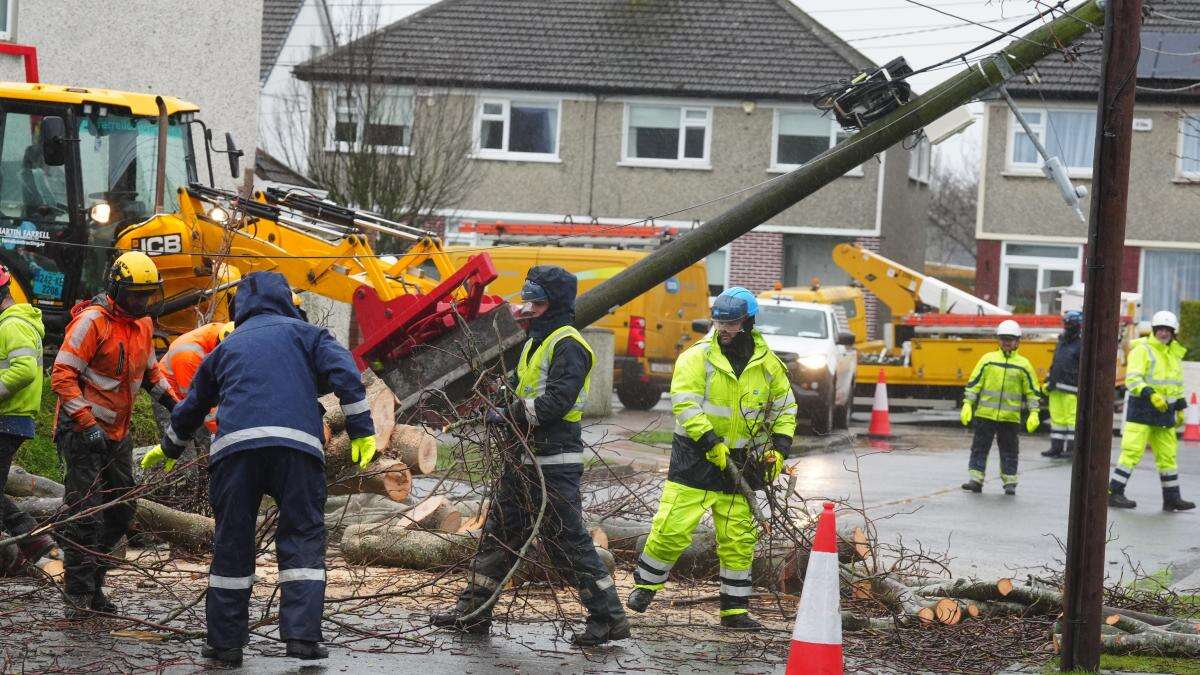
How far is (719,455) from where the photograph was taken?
7516 millimetres

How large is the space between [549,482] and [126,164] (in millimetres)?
7880

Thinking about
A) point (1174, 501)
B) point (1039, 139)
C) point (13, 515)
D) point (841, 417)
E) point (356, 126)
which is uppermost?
point (1039, 139)

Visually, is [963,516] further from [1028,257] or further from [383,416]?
[1028,257]

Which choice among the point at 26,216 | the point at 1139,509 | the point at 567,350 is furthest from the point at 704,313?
the point at 567,350

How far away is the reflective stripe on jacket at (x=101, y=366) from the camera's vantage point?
717 centimetres

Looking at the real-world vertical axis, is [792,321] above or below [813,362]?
above

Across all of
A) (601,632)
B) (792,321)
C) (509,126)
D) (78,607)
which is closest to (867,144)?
(601,632)

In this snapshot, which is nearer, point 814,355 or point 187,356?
point 187,356

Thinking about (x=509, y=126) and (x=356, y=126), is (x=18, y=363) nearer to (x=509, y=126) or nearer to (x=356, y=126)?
(x=356, y=126)

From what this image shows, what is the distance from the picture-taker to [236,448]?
607 centimetres

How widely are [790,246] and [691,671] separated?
25894mm

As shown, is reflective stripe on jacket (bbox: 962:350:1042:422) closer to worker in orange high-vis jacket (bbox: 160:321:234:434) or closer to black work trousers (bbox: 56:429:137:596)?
worker in orange high-vis jacket (bbox: 160:321:234:434)

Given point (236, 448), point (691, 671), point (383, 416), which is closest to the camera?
point (236, 448)

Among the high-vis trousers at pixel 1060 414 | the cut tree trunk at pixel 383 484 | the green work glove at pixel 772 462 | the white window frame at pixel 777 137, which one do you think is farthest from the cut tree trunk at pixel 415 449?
the white window frame at pixel 777 137
